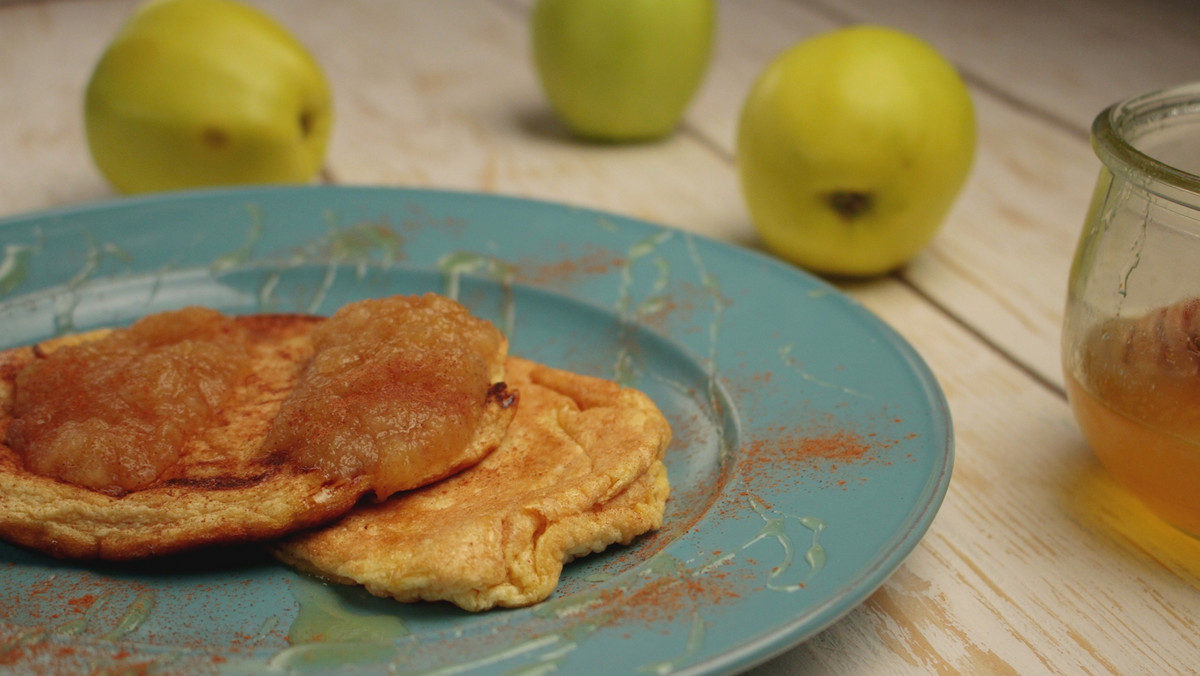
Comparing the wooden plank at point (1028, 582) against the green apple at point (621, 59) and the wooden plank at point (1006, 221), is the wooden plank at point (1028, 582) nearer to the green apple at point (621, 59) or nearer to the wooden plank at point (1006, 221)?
the wooden plank at point (1006, 221)

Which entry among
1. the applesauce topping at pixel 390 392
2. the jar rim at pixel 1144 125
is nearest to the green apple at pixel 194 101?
the applesauce topping at pixel 390 392

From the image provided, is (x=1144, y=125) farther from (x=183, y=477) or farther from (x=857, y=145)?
(x=183, y=477)

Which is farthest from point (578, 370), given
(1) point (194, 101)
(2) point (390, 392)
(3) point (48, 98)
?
(3) point (48, 98)

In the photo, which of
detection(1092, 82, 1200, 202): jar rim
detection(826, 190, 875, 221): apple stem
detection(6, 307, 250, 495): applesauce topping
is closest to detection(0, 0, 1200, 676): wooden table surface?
detection(826, 190, 875, 221): apple stem

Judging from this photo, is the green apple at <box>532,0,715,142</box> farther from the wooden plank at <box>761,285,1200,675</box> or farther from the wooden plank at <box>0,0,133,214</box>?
the wooden plank at <box>761,285,1200,675</box>

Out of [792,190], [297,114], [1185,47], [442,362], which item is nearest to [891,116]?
[792,190]

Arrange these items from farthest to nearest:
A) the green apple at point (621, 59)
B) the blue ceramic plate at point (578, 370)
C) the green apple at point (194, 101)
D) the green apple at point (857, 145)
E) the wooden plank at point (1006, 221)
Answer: the green apple at point (621, 59) → the green apple at point (194, 101) → the wooden plank at point (1006, 221) → the green apple at point (857, 145) → the blue ceramic plate at point (578, 370)

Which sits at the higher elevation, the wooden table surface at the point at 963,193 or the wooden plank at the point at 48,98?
the wooden table surface at the point at 963,193

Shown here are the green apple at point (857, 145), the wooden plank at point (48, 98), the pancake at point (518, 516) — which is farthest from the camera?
the wooden plank at point (48, 98)

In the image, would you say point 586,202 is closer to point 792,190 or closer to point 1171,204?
point 792,190
